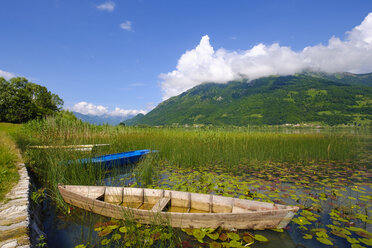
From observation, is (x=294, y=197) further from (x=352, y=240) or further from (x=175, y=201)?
(x=175, y=201)

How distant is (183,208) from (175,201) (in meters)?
0.22

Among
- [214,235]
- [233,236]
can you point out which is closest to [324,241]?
[233,236]

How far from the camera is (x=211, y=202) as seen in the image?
12.0ft

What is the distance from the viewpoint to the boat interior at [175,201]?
11.2 ft

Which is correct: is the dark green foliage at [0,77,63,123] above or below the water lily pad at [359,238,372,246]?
above

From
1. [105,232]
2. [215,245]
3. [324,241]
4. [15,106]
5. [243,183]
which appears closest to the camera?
[215,245]

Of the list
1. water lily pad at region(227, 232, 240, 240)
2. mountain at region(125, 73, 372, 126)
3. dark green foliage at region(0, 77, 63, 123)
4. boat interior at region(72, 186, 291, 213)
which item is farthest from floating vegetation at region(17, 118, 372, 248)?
mountain at region(125, 73, 372, 126)

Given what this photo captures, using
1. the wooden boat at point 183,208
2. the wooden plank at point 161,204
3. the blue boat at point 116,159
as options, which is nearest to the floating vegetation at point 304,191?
the wooden boat at point 183,208

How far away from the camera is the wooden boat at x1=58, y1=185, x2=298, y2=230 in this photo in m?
3.01

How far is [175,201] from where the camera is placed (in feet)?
13.0

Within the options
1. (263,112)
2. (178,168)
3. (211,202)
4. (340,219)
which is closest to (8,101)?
(178,168)

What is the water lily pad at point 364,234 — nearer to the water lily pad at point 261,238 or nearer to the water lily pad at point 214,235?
the water lily pad at point 261,238

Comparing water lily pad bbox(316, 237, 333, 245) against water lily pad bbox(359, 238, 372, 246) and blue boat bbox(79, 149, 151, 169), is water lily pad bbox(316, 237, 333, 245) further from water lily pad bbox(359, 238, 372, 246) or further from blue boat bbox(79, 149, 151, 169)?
blue boat bbox(79, 149, 151, 169)

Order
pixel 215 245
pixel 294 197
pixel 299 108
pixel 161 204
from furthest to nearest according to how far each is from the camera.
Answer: pixel 299 108 < pixel 294 197 < pixel 161 204 < pixel 215 245
